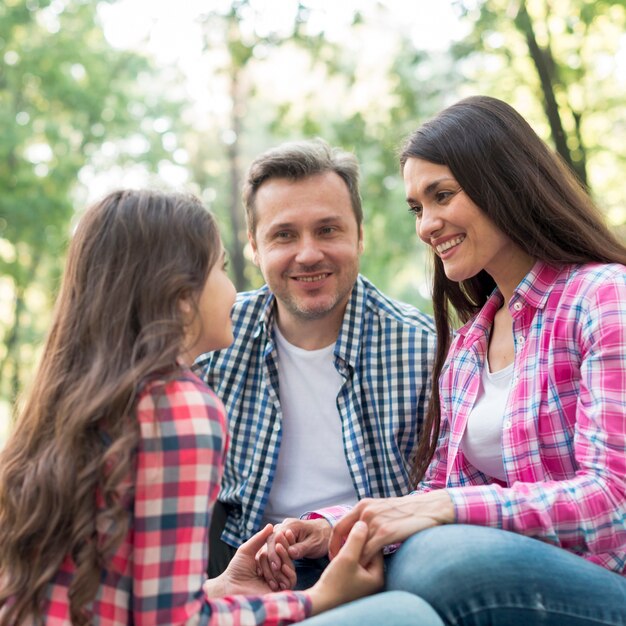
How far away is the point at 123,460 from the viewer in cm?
159

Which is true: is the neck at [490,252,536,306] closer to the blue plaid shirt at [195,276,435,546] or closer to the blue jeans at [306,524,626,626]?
the blue plaid shirt at [195,276,435,546]

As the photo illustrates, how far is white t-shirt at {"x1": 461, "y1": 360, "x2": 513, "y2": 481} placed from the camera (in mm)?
2369

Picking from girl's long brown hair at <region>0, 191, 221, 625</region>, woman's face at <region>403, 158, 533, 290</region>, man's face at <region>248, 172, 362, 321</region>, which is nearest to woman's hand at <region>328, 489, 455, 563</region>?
girl's long brown hair at <region>0, 191, 221, 625</region>

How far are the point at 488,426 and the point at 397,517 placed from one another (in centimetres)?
58

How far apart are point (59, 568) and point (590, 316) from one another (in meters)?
1.42

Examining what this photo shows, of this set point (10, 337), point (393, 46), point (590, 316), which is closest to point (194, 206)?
point (590, 316)

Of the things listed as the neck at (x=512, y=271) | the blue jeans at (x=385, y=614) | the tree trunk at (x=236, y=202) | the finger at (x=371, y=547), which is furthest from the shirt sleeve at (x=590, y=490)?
the tree trunk at (x=236, y=202)

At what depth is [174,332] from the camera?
1.77m

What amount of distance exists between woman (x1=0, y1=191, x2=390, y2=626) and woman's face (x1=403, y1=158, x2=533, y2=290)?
92cm

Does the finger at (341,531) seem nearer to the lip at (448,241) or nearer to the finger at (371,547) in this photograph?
the finger at (371,547)

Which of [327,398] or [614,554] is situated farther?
[327,398]

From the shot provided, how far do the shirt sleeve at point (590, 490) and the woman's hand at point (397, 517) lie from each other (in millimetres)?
39

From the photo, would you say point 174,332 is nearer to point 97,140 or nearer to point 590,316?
point 590,316

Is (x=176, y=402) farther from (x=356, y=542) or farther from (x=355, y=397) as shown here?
(x=355, y=397)
